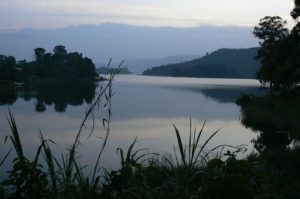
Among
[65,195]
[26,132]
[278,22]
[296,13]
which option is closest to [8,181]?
[65,195]

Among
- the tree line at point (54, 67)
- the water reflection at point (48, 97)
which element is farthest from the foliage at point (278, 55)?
the tree line at point (54, 67)

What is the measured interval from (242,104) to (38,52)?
104521mm

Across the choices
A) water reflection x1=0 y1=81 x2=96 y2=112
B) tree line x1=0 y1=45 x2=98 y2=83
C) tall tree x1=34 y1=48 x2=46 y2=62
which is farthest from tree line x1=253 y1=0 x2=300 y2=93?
tall tree x1=34 y1=48 x2=46 y2=62

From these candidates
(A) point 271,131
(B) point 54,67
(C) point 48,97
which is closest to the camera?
(A) point 271,131

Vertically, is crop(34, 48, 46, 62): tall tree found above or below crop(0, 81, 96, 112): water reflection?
above

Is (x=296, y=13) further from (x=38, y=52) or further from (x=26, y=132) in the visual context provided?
(x=38, y=52)

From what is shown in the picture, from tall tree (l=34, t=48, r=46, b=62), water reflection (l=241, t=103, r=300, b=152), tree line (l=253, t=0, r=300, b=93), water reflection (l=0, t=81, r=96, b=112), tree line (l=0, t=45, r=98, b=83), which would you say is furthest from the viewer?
tall tree (l=34, t=48, r=46, b=62)

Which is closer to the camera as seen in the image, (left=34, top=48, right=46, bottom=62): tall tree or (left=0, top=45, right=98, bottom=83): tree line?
(left=0, top=45, right=98, bottom=83): tree line

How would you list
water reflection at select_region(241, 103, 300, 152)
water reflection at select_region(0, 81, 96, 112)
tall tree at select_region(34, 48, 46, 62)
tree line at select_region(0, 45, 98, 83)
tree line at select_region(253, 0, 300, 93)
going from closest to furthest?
water reflection at select_region(241, 103, 300, 152) → tree line at select_region(253, 0, 300, 93) → water reflection at select_region(0, 81, 96, 112) → tree line at select_region(0, 45, 98, 83) → tall tree at select_region(34, 48, 46, 62)

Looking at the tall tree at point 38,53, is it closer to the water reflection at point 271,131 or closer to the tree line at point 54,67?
the tree line at point 54,67

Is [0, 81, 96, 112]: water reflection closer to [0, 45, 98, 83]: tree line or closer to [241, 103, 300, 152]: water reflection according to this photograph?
[241, 103, 300, 152]: water reflection

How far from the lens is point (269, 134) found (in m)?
31.5

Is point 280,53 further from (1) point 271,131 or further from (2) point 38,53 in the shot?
(2) point 38,53

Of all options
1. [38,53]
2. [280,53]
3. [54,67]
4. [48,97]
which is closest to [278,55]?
[280,53]
